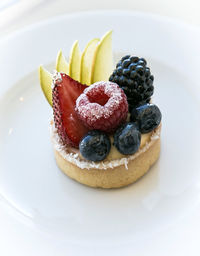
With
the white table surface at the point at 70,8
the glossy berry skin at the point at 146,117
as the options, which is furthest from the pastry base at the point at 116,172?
the white table surface at the point at 70,8

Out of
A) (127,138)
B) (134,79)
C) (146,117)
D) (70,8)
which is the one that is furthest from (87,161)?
(70,8)

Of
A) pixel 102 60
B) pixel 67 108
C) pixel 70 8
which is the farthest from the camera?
pixel 70 8

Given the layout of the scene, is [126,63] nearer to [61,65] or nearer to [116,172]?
[61,65]

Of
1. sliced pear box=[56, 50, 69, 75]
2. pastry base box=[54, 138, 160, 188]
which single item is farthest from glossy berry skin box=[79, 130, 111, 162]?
sliced pear box=[56, 50, 69, 75]

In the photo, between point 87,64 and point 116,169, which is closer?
point 116,169

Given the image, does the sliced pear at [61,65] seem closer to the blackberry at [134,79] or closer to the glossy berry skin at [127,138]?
the blackberry at [134,79]

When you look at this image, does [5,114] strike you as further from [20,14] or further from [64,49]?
[20,14]

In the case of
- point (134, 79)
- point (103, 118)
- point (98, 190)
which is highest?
point (134, 79)

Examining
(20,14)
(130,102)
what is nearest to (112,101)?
(130,102)

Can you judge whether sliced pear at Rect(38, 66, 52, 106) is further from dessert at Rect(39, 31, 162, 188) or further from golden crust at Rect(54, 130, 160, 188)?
golden crust at Rect(54, 130, 160, 188)
